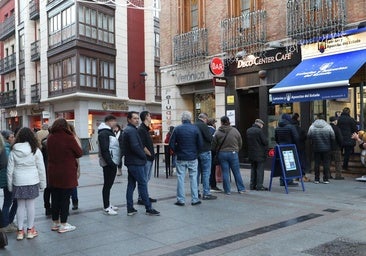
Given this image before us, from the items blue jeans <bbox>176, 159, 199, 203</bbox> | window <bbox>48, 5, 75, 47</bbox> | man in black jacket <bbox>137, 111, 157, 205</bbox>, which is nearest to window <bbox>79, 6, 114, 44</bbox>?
window <bbox>48, 5, 75, 47</bbox>

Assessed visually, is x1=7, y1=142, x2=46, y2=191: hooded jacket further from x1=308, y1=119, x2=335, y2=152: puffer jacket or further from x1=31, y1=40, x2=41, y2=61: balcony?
x1=31, y1=40, x2=41, y2=61: balcony

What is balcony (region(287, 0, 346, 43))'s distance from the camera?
11.7m

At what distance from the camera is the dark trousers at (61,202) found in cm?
623

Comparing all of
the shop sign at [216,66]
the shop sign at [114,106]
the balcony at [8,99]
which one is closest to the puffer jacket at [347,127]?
the shop sign at [216,66]

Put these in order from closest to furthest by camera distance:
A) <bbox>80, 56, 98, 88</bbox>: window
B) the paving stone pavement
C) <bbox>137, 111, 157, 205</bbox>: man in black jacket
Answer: the paving stone pavement, <bbox>137, 111, 157, 205</bbox>: man in black jacket, <bbox>80, 56, 98, 88</bbox>: window

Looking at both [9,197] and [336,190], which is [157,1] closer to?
[336,190]

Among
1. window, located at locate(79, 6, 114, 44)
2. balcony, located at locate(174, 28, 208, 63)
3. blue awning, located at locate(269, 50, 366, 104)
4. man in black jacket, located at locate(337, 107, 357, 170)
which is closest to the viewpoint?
blue awning, located at locate(269, 50, 366, 104)

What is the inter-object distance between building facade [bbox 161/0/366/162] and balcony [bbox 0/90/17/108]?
932 inches

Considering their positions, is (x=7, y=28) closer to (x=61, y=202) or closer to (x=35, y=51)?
(x=35, y=51)

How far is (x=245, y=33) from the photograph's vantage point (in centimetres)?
1452

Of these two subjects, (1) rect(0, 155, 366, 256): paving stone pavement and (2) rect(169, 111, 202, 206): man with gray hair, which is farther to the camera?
(2) rect(169, 111, 202, 206): man with gray hair

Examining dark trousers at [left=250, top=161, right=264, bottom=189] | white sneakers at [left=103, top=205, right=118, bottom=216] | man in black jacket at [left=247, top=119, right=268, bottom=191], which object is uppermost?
man in black jacket at [left=247, top=119, right=268, bottom=191]

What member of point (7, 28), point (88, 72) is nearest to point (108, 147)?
point (88, 72)

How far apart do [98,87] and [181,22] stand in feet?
43.0
